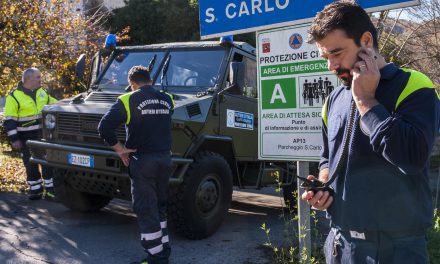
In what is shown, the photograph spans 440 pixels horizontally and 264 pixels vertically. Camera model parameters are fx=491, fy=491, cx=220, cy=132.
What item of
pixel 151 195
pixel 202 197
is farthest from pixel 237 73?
pixel 151 195

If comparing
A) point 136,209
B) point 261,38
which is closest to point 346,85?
point 261,38

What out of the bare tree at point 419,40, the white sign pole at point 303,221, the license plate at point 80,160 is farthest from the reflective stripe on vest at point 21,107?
the bare tree at point 419,40

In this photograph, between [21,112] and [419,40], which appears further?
[419,40]

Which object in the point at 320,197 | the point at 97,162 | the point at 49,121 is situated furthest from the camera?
the point at 49,121

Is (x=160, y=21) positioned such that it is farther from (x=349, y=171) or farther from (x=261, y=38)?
(x=349, y=171)

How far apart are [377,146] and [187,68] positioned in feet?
14.9

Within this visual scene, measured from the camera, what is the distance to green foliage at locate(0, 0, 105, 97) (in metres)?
8.60

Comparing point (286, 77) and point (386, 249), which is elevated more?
point (286, 77)

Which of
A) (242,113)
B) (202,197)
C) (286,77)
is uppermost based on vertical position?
(286,77)

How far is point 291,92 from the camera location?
12.5 feet

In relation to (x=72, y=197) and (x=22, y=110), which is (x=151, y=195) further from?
(x=22, y=110)

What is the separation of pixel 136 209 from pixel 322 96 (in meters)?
1.92

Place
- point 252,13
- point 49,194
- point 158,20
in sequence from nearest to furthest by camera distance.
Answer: point 252,13 < point 49,194 < point 158,20

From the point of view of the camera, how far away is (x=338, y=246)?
197 cm
